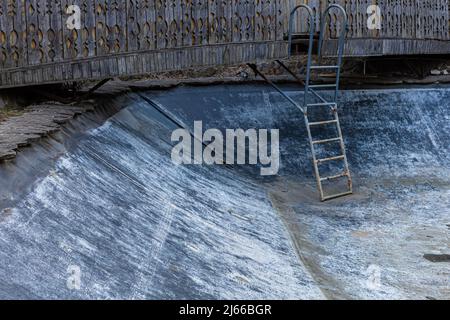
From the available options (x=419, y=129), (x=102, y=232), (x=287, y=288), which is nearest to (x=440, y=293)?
(x=287, y=288)

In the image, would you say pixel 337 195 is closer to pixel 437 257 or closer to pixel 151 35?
pixel 437 257

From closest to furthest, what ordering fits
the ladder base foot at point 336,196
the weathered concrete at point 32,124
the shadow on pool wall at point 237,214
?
the shadow on pool wall at point 237,214
the weathered concrete at point 32,124
the ladder base foot at point 336,196

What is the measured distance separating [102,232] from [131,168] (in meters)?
2.18

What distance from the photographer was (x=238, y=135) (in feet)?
35.9

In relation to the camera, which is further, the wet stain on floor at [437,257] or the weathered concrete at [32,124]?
the wet stain on floor at [437,257]

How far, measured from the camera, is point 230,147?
418 inches

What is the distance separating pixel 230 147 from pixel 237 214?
2.99 m

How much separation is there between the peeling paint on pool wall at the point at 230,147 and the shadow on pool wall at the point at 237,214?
0.58 ft

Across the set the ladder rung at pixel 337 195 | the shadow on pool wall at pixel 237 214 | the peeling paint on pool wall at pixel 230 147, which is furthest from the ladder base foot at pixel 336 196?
the peeling paint on pool wall at pixel 230 147

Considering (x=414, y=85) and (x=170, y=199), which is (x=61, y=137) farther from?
(x=414, y=85)

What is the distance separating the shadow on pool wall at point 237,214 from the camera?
4703mm

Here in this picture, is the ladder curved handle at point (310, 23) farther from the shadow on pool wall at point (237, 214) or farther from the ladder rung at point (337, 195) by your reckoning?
the ladder rung at point (337, 195)

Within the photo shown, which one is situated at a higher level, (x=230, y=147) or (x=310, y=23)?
(x=310, y=23)

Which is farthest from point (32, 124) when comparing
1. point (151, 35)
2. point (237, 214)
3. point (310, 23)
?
point (310, 23)
